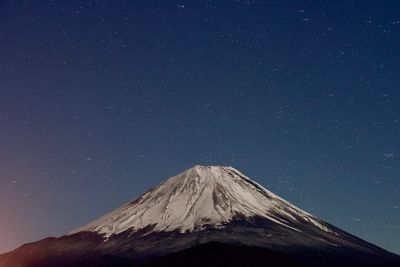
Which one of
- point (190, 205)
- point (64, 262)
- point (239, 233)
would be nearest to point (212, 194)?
point (190, 205)

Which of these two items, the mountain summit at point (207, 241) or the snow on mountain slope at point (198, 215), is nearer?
the mountain summit at point (207, 241)

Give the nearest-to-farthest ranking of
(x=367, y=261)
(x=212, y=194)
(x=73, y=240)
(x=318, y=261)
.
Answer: (x=318, y=261) < (x=367, y=261) < (x=73, y=240) < (x=212, y=194)

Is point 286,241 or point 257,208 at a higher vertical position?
point 257,208

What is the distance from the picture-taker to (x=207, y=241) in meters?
145

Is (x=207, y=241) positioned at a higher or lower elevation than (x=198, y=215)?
lower

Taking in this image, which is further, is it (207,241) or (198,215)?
(198,215)

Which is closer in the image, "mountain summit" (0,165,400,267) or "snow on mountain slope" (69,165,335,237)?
"mountain summit" (0,165,400,267)

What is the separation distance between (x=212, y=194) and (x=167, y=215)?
75.1ft

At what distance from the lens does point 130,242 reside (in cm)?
15925

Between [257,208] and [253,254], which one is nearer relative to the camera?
[253,254]

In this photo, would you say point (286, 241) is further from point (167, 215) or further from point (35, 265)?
point (35, 265)

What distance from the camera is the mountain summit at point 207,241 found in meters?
123

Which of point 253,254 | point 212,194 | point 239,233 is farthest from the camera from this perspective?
point 212,194

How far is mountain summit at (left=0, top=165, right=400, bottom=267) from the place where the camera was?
405 feet
